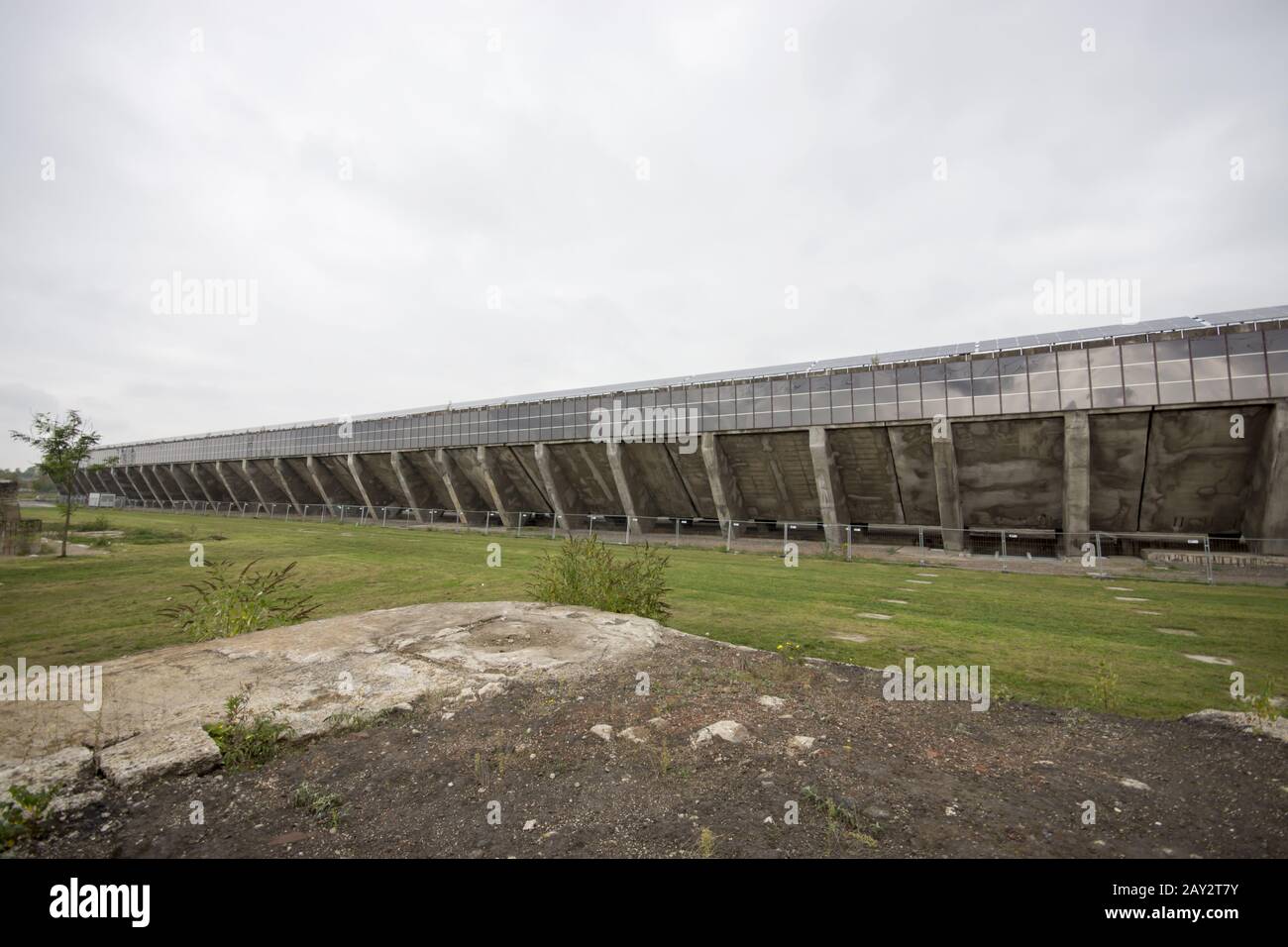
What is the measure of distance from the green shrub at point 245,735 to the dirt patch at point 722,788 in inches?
6.2

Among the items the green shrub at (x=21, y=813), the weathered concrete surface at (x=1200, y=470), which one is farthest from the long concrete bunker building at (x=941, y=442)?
the green shrub at (x=21, y=813)

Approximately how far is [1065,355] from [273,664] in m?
32.3

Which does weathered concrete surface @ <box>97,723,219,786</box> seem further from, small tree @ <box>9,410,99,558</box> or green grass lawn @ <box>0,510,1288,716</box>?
small tree @ <box>9,410,99,558</box>

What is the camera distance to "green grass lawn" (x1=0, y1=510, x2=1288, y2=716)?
24.6 ft

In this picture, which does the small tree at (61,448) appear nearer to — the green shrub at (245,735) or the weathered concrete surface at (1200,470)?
the green shrub at (245,735)

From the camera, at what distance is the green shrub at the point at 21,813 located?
3.19 meters

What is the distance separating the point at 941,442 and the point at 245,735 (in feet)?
99.2

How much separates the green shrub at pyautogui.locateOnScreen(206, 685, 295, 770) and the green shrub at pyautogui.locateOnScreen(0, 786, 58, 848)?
1.02m

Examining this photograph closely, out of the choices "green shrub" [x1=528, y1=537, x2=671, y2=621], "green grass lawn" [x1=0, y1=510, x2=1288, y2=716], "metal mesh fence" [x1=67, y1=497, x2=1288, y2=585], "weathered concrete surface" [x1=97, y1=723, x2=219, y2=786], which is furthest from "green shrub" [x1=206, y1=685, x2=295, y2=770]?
"metal mesh fence" [x1=67, y1=497, x2=1288, y2=585]

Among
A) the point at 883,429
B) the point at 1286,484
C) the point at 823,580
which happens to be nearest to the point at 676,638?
the point at 823,580
